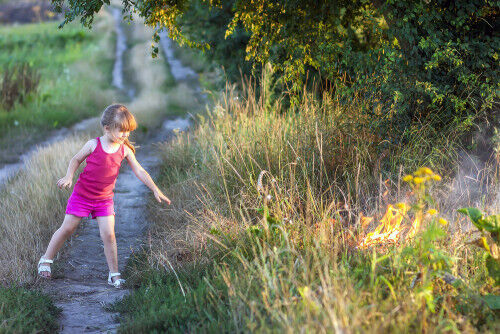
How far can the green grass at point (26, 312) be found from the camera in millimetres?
3264

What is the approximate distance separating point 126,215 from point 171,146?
1984 millimetres

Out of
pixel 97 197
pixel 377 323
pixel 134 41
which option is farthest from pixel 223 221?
pixel 134 41

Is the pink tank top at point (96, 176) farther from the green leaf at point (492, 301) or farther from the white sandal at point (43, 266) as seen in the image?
the green leaf at point (492, 301)

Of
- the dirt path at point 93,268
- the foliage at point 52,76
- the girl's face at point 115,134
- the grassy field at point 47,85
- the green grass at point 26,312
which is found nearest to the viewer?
the green grass at point 26,312

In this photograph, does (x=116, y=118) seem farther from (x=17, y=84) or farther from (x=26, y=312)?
(x=17, y=84)

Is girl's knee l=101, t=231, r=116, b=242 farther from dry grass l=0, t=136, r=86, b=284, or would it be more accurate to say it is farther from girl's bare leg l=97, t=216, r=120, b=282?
dry grass l=0, t=136, r=86, b=284

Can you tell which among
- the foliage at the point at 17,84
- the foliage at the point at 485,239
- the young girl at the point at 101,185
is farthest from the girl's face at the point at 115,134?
the foliage at the point at 17,84

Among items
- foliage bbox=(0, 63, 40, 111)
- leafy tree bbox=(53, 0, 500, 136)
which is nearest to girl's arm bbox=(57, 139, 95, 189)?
leafy tree bbox=(53, 0, 500, 136)

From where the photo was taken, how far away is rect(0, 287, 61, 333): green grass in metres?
3.26

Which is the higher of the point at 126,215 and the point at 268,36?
the point at 268,36

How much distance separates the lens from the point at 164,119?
38.2ft

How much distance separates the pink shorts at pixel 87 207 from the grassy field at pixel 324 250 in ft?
1.78

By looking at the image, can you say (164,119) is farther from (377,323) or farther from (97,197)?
(377,323)

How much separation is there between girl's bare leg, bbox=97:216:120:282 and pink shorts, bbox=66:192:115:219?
6cm
